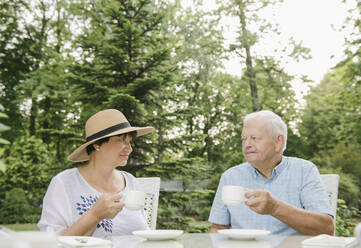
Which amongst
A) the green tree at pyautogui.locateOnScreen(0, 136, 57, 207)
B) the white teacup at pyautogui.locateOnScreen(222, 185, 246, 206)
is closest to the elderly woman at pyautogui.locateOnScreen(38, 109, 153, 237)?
the white teacup at pyautogui.locateOnScreen(222, 185, 246, 206)

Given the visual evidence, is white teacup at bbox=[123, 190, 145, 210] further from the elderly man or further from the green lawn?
the green lawn

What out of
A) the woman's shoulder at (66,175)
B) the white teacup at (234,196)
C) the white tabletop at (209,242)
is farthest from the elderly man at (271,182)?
the woman's shoulder at (66,175)

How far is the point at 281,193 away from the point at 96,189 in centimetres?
102

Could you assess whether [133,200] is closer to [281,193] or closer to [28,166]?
[281,193]

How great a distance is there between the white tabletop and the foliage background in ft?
9.82

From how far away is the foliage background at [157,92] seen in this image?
5508mm

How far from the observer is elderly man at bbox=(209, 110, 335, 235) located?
6.37 feet

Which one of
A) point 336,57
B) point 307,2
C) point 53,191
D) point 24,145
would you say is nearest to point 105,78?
point 53,191

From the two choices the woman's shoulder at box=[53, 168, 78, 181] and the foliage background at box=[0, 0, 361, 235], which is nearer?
the woman's shoulder at box=[53, 168, 78, 181]

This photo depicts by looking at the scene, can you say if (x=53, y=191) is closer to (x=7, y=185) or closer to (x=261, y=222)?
(x=261, y=222)

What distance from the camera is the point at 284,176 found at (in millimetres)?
2096

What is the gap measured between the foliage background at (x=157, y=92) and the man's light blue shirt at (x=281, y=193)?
2.54 metres

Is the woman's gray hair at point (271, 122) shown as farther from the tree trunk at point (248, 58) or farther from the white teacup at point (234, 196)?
the tree trunk at point (248, 58)

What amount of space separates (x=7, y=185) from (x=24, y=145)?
1063mm
